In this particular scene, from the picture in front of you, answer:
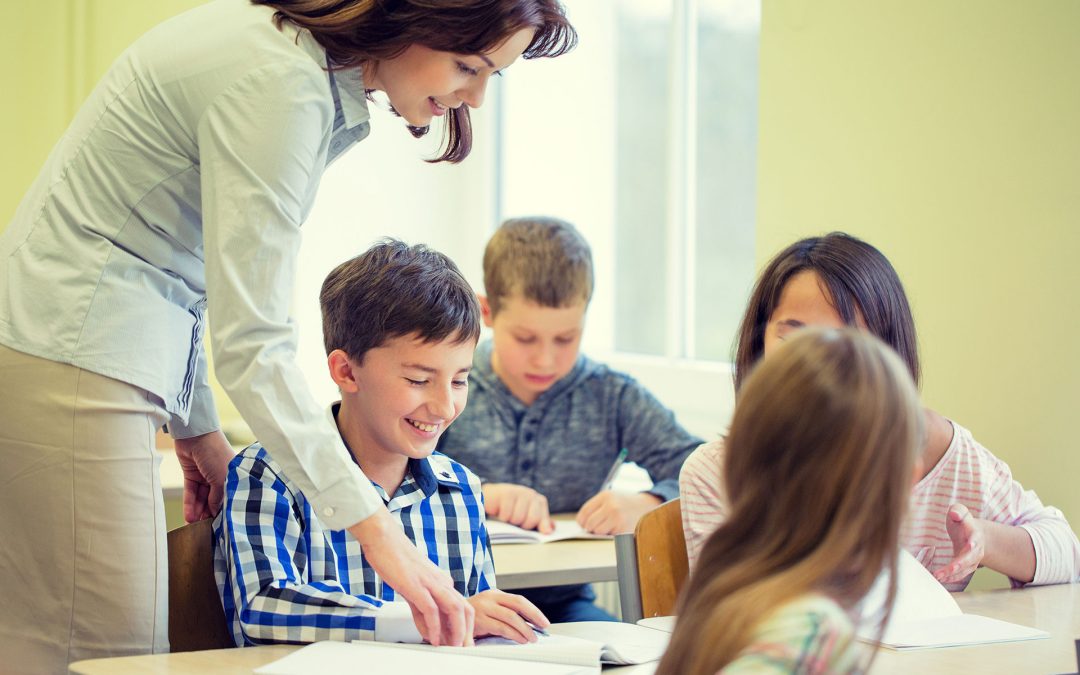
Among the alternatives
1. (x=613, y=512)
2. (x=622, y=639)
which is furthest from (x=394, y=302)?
(x=613, y=512)

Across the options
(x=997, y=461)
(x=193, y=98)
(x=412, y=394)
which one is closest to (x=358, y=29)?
(x=193, y=98)

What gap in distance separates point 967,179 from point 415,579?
132cm

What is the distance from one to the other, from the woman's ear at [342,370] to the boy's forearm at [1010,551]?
3.01 feet

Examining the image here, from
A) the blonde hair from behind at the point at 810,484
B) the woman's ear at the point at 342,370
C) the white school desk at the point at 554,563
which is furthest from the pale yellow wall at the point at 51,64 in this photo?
the blonde hair from behind at the point at 810,484

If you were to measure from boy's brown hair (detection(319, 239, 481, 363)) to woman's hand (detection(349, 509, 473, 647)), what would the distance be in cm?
49

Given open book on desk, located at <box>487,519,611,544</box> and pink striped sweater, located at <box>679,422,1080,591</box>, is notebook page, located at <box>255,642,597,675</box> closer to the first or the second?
pink striped sweater, located at <box>679,422,1080,591</box>

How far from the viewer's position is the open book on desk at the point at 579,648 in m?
1.17

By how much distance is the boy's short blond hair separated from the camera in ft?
8.00

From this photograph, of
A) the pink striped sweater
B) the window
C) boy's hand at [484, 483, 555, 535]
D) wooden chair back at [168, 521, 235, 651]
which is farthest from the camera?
the window

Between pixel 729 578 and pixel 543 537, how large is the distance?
1.31 metres

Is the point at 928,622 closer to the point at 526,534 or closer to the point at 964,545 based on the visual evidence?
the point at 964,545

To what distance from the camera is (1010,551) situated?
1.62 metres

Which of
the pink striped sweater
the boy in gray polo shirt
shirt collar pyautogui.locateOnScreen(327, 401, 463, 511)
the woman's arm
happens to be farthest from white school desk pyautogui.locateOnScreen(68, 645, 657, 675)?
the boy in gray polo shirt

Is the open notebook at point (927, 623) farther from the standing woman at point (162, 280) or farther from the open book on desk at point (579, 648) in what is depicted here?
the standing woman at point (162, 280)
